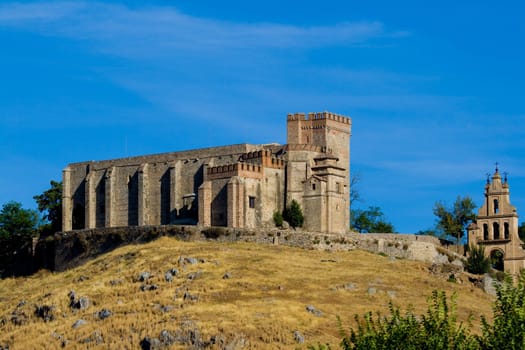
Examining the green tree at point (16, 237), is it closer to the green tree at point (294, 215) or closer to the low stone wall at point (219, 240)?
the low stone wall at point (219, 240)

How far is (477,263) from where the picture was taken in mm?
92125

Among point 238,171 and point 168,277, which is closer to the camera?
point 168,277

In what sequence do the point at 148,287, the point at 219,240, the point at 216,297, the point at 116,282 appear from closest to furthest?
the point at 216,297, the point at 148,287, the point at 116,282, the point at 219,240

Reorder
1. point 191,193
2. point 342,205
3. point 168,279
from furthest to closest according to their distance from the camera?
point 191,193
point 342,205
point 168,279

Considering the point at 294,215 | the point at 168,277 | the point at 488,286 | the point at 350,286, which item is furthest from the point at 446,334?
the point at 294,215

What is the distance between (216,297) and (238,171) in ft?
68.3

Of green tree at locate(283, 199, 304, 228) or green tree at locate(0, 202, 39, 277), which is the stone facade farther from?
green tree at locate(0, 202, 39, 277)

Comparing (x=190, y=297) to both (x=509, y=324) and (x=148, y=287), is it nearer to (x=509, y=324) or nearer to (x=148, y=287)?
(x=148, y=287)

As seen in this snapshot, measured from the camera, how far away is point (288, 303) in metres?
70.9

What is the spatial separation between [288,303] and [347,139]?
102ft

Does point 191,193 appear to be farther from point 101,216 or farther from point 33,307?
point 33,307

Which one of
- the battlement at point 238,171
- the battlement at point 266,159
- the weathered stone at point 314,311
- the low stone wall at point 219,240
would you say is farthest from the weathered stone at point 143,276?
the battlement at point 266,159

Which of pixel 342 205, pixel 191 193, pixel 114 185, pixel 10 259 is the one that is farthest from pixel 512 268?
pixel 10 259

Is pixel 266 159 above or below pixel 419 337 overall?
above
